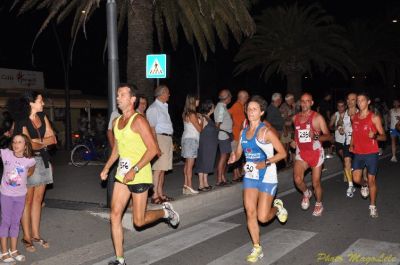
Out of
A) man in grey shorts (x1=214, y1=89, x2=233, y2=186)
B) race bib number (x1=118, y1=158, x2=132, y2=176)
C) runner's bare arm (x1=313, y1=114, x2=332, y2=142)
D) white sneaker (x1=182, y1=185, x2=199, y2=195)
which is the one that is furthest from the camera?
man in grey shorts (x1=214, y1=89, x2=233, y2=186)

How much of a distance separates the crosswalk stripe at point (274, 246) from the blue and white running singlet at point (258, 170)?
83cm

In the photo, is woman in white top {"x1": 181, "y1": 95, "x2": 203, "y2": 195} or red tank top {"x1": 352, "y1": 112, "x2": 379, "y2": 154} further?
woman in white top {"x1": 181, "y1": 95, "x2": 203, "y2": 195}

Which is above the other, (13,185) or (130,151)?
(130,151)

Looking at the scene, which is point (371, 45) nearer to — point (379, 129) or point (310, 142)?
point (379, 129)

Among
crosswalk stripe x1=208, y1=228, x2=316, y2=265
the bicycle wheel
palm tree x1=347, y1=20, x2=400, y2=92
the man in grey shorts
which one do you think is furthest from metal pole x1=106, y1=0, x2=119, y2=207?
palm tree x1=347, y1=20, x2=400, y2=92

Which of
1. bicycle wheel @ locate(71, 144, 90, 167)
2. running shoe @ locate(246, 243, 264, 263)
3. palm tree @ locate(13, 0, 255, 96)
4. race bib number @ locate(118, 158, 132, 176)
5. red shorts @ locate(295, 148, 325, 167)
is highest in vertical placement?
palm tree @ locate(13, 0, 255, 96)

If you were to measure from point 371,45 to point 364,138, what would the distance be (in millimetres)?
26354

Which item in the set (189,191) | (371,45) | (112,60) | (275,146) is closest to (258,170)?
(275,146)

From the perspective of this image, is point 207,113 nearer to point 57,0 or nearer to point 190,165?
point 190,165

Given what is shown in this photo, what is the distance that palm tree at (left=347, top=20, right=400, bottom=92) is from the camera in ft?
107

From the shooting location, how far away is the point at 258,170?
5.96 meters

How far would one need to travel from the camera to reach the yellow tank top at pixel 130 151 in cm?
562

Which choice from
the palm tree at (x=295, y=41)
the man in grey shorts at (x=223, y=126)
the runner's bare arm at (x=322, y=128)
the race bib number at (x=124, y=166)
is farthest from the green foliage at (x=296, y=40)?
the race bib number at (x=124, y=166)

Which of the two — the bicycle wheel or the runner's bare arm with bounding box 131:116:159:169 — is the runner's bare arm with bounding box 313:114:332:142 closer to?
the runner's bare arm with bounding box 131:116:159:169
